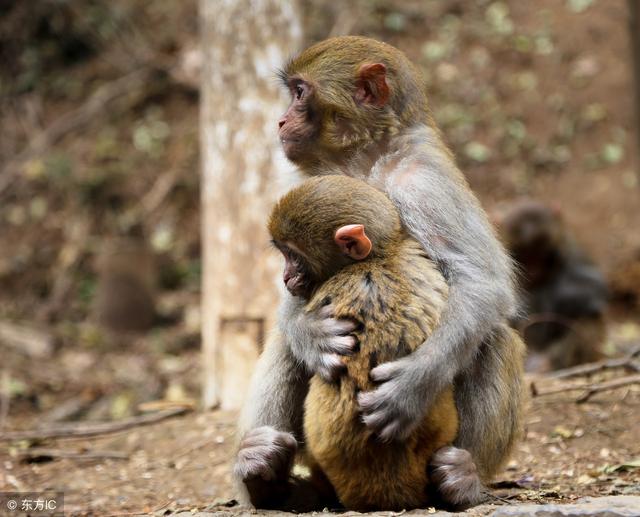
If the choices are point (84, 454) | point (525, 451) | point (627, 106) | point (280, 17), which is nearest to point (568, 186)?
point (627, 106)

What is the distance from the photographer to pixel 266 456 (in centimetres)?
446

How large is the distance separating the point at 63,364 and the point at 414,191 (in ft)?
27.4

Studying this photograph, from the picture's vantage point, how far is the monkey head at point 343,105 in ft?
16.2

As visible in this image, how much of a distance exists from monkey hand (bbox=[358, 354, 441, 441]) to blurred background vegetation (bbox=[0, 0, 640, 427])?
312 inches

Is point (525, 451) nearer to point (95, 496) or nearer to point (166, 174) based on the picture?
point (95, 496)

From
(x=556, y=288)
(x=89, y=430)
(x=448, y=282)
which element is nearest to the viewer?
(x=448, y=282)

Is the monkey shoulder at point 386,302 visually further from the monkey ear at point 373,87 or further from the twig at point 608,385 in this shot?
the twig at point 608,385

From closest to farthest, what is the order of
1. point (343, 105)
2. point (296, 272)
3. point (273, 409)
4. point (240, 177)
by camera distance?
point (296, 272), point (273, 409), point (343, 105), point (240, 177)

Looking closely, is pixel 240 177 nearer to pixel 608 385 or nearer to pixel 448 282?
pixel 608 385

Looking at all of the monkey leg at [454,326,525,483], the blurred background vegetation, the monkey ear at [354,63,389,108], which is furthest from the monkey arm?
the blurred background vegetation

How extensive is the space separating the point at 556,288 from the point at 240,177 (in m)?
4.88

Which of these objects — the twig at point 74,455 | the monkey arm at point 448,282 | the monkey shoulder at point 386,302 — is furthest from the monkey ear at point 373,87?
the twig at point 74,455

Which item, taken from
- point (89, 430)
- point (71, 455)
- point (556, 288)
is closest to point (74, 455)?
point (71, 455)

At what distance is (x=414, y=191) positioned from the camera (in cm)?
457
